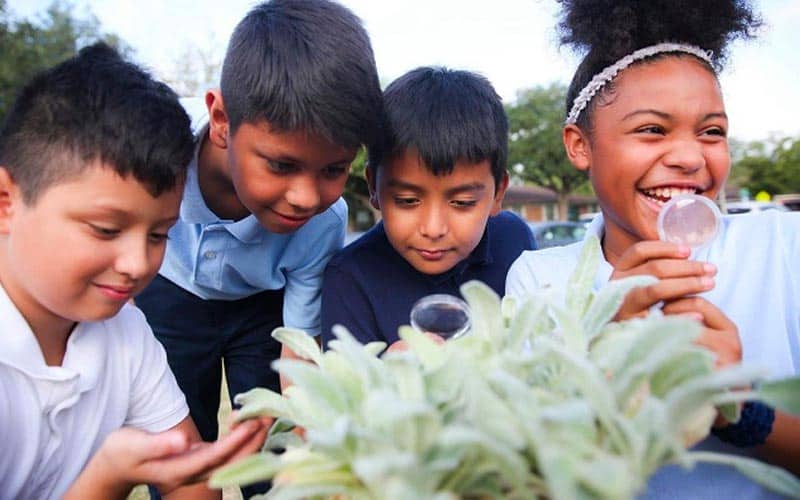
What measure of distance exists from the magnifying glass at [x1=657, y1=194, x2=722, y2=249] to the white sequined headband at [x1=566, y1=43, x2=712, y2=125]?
1.86 feet

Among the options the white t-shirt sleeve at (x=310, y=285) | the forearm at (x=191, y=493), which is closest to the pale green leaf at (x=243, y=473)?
the forearm at (x=191, y=493)

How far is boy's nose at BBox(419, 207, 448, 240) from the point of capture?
70.4 inches

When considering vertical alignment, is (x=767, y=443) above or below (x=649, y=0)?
below

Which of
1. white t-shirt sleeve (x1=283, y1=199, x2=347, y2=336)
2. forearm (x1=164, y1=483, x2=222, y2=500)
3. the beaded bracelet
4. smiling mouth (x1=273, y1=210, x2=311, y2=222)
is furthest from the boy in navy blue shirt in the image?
the beaded bracelet

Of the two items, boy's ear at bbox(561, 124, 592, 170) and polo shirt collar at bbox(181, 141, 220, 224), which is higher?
boy's ear at bbox(561, 124, 592, 170)

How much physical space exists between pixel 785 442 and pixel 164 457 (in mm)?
1030

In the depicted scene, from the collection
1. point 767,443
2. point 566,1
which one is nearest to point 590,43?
point 566,1

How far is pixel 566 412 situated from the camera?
521 mm

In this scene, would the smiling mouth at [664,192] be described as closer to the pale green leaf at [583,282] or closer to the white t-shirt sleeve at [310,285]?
the pale green leaf at [583,282]

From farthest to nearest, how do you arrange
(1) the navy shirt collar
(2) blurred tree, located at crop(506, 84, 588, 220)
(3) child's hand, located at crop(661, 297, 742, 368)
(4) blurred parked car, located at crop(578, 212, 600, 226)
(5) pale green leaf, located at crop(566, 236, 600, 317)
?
(2) blurred tree, located at crop(506, 84, 588, 220) → (4) blurred parked car, located at crop(578, 212, 600, 226) → (1) the navy shirt collar → (3) child's hand, located at crop(661, 297, 742, 368) → (5) pale green leaf, located at crop(566, 236, 600, 317)

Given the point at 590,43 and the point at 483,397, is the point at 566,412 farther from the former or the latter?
the point at 590,43

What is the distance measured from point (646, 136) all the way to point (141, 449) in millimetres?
1219

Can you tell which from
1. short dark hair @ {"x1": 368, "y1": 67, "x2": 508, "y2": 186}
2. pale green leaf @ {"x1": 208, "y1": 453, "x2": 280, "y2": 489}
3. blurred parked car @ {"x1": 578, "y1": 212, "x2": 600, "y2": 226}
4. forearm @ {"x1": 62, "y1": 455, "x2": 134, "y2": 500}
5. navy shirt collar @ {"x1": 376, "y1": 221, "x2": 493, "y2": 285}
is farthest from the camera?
blurred parked car @ {"x1": 578, "y1": 212, "x2": 600, "y2": 226}

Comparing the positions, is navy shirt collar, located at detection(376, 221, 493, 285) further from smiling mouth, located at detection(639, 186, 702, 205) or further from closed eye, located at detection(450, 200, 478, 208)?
smiling mouth, located at detection(639, 186, 702, 205)
